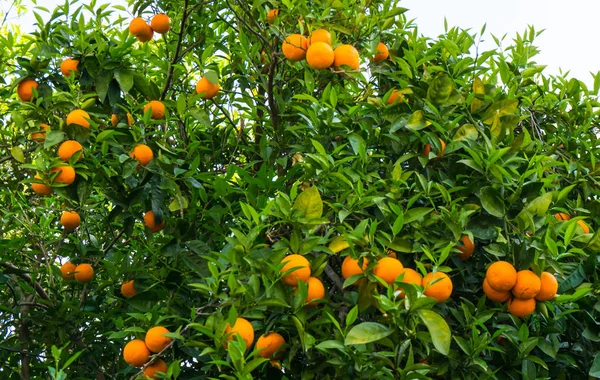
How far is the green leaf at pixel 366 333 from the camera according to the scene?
1.89 meters

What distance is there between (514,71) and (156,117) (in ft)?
5.96

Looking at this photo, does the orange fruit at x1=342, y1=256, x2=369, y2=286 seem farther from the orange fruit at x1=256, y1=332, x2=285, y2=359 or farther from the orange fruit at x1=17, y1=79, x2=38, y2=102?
the orange fruit at x1=17, y1=79, x2=38, y2=102

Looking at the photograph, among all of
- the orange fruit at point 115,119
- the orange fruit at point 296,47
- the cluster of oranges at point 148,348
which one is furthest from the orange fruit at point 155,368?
the orange fruit at point 296,47

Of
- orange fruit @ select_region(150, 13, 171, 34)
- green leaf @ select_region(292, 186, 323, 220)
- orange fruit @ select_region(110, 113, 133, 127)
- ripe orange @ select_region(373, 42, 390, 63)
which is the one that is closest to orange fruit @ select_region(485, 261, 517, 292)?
green leaf @ select_region(292, 186, 323, 220)

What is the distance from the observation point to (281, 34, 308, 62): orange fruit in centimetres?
276

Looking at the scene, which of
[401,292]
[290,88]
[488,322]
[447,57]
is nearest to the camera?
[401,292]

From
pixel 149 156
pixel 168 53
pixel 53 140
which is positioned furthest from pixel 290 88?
pixel 53 140

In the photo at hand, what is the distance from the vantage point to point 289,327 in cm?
215

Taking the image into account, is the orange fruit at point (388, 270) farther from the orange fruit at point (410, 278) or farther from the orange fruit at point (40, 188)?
the orange fruit at point (40, 188)

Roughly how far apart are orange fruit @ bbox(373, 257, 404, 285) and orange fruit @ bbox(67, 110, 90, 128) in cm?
134

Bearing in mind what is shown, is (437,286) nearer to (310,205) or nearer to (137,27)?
(310,205)

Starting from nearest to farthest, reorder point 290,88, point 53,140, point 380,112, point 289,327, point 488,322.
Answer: point 289,327, point 488,322, point 53,140, point 380,112, point 290,88

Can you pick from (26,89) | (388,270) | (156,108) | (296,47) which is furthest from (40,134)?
(388,270)

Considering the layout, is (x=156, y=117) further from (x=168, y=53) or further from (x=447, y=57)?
(x=447, y=57)
